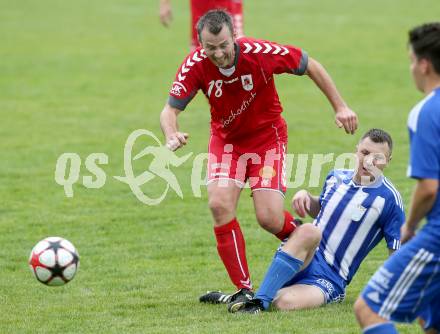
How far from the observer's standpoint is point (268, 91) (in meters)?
7.65

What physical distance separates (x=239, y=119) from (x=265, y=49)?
0.56 meters

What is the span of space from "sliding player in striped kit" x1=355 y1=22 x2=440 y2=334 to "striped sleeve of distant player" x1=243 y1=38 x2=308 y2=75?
7.78 feet

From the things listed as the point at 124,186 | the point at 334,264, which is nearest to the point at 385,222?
the point at 334,264

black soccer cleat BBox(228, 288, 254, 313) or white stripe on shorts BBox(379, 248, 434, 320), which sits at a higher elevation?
white stripe on shorts BBox(379, 248, 434, 320)

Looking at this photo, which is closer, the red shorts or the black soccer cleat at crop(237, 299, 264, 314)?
the black soccer cleat at crop(237, 299, 264, 314)

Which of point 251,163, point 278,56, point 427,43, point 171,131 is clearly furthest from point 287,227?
point 427,43

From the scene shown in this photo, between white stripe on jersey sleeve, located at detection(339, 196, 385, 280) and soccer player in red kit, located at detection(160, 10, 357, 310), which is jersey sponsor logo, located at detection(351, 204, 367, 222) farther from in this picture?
soccer player in red kit, located at detection(160, 10, 357, 310)

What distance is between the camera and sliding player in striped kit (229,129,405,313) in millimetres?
7066

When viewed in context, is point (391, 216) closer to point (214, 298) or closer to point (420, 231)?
point (214, 298)

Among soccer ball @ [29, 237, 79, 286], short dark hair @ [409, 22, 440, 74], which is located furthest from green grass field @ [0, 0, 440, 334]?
short dark hair @ [409, 22, 440, 74]

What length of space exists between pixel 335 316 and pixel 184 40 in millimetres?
18285

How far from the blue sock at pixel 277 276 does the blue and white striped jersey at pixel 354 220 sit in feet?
1.44

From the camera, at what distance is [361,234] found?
24.0ft

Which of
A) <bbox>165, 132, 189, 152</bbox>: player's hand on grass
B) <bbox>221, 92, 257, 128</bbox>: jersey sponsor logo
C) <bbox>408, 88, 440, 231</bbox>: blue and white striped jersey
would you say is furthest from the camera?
<bbox>221, 92, 257, 128</bbox>: jersey sponsor logo
